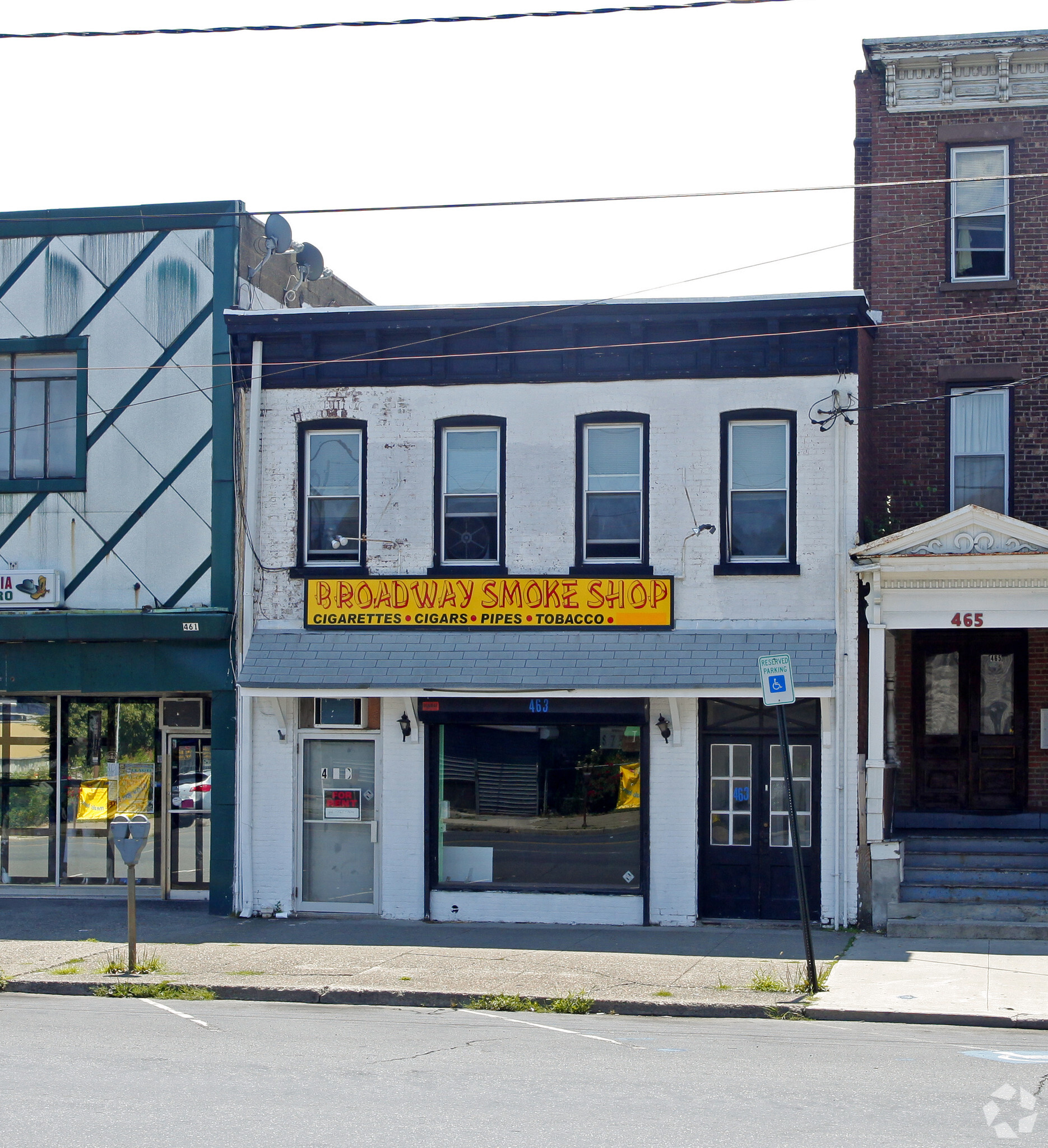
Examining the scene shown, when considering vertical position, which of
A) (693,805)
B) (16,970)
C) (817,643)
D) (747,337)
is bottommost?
(16,970)

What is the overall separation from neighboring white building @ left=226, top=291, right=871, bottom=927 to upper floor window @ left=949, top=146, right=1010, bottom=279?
9.09 ft

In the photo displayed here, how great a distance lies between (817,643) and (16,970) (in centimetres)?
887

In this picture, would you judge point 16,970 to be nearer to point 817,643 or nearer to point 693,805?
point 693,805

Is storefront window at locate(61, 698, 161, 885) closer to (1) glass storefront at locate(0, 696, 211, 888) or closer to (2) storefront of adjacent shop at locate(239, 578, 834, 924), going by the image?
(1) glass storefront at locate(0, 696, 211, 888)

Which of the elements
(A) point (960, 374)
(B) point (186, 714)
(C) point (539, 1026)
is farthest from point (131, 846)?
(A) point (960, 374)

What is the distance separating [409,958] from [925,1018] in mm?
5041

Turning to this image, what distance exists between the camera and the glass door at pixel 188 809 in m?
17.2

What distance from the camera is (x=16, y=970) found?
12883mm

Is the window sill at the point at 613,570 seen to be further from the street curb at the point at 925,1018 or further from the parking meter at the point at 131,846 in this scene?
the street curb at the point at 925,1018

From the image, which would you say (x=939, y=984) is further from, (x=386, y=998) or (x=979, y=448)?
(x=979, y=448)

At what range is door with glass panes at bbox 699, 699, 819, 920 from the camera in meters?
15.5

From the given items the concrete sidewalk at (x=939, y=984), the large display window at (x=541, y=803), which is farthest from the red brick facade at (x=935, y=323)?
the concrete sidewalk at (x=939, y=984)

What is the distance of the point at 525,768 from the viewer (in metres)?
16.1

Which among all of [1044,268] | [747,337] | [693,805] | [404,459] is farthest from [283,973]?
[1044,268]
